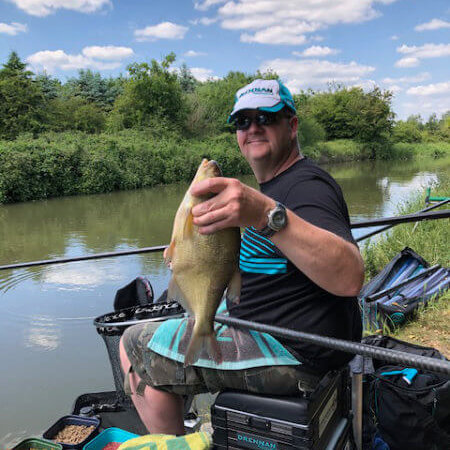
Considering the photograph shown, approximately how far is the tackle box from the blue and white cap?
3.64 ft

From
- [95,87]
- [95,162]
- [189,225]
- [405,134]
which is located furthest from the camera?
[405,134]

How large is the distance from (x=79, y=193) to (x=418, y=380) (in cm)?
1932

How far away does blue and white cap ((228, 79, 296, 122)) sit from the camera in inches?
75.5

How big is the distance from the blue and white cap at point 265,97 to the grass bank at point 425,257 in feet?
9.54

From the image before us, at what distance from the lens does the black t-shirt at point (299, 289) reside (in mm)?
1605

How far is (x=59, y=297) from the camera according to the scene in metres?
6.80

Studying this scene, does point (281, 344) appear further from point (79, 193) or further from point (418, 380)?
point (79, 193)

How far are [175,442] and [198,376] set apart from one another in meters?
0.25

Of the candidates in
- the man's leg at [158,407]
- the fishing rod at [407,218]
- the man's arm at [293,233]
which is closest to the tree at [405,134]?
the fishing rod at [407,218]

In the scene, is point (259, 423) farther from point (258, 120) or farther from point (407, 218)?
point (407, 218)

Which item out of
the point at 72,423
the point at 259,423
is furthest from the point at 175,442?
the point at 72,423

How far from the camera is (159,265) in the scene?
8.33 meters

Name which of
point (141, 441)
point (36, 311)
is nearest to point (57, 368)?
point (36, 311)

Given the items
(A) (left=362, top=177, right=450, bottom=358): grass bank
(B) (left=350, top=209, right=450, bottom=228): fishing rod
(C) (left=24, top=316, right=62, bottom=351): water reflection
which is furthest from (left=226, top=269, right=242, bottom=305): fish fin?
(C) (left=24, top=316, right=62, bottom=351): water reflection
